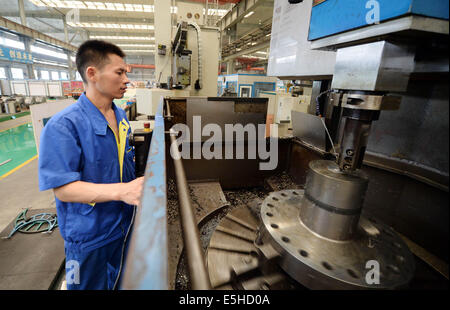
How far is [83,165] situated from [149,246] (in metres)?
0.91

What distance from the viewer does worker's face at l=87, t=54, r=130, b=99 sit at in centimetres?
A: 112

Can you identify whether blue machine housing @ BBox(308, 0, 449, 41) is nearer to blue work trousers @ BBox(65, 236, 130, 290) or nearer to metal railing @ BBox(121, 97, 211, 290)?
metal railing @ BBox(121, 97, 211, 290)

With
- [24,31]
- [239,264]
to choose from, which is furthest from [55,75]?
[239,264]

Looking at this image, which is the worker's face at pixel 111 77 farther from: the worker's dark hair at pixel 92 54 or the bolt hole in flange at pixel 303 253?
the bolt hole in flange at pixel 303 253

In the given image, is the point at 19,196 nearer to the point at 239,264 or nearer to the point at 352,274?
the point at 239,264

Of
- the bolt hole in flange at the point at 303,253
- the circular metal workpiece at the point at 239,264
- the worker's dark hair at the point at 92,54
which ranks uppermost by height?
the worker's dark hair at the point at 92,54

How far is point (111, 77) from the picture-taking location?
113 centimetres

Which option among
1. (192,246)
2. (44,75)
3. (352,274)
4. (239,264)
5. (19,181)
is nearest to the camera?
(192,246)

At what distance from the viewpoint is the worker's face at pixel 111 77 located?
112 cm

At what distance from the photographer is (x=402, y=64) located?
477 millimetres

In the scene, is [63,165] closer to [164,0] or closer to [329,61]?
[329,61]

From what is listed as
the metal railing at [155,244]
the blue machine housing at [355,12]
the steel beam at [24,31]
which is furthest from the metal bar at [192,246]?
the steel beam at [24,31]

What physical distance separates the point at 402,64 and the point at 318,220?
45 cm
